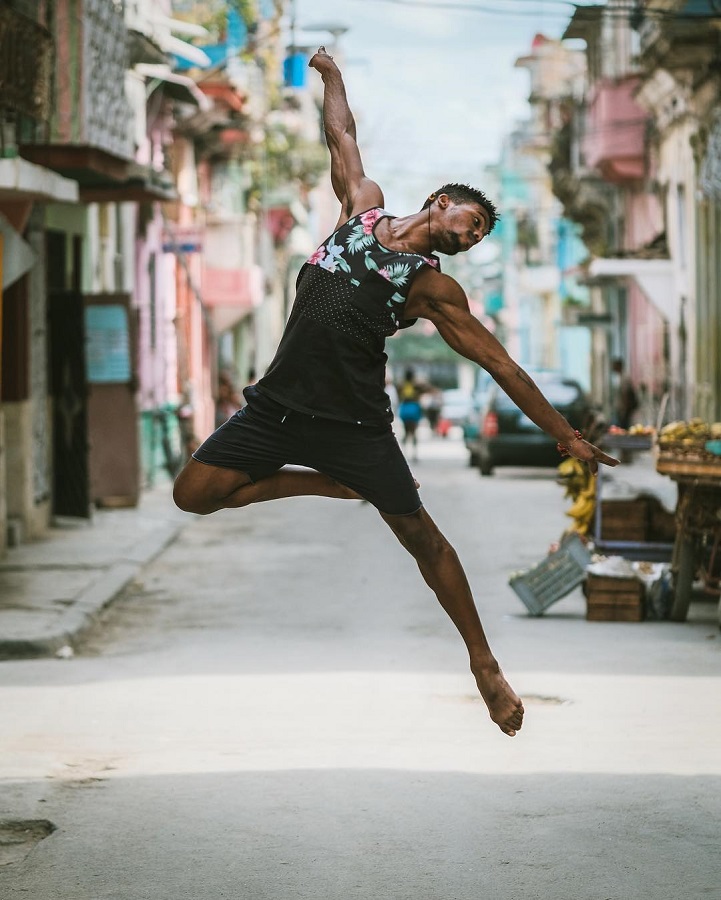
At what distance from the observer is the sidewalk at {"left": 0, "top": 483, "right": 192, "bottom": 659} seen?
1170cm

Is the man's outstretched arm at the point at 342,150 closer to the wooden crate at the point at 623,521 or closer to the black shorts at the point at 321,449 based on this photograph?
the black shorts at the point at 321,449

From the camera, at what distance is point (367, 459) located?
6.48 m

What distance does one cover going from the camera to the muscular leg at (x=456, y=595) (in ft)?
21.6

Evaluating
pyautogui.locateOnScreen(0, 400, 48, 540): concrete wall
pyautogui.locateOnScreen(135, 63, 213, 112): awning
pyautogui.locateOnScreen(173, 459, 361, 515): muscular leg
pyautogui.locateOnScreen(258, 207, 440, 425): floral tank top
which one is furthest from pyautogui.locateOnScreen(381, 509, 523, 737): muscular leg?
pyautogui.locateOnScreen(135, 63, 213, 112): awning

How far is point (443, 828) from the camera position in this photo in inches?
254

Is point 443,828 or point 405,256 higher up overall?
point 405,256

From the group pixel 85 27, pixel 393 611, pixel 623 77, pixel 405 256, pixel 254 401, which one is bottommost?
pixel 393 611

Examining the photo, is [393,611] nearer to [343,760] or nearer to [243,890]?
[343,760]

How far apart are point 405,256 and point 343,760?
7.94 ft

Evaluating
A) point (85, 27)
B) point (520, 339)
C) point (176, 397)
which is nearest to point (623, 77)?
point (176, 397)

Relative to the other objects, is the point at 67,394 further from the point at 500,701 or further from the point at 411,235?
the point at 411,235

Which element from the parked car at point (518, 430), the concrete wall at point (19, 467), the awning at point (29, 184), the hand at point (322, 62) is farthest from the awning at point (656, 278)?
the hand at point (322, 62)

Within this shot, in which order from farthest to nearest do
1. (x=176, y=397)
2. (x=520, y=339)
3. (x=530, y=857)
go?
(x=520, y=339), (x=176, y=397), (x=530, y=857)

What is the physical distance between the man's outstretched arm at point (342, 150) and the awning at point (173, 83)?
18058mm
